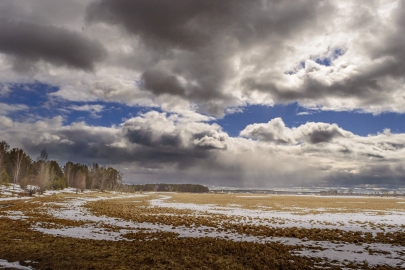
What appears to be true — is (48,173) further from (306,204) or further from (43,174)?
(306,204)

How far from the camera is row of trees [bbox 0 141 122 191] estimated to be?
276 feet

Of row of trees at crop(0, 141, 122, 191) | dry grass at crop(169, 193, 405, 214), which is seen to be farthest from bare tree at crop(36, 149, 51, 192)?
Answer: dry grass at crop(169, 193, 405, 214)

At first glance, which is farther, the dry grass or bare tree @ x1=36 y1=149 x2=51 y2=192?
bare tree @ x1=36 y1=149 x2=51 y2=192

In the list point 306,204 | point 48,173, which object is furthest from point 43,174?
point 306,204

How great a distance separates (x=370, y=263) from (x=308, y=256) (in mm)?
2882

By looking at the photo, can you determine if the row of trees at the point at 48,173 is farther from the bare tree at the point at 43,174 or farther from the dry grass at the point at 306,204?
the dry grass at the point at 306,204

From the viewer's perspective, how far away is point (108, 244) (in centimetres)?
1595

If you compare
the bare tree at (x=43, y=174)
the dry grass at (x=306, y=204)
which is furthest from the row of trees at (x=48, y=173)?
the dry grass at (x=306, y=204)

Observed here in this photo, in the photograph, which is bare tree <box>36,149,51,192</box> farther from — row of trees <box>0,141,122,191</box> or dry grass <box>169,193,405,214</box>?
dry grass <box>169,193,405,214</box>

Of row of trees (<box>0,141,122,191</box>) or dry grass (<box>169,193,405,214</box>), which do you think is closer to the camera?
dry grass (<box>169,193,405,214</box>)

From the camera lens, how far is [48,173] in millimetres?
95812

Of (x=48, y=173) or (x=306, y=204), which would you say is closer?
(x=306, y=204)

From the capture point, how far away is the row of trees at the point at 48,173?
276 ft

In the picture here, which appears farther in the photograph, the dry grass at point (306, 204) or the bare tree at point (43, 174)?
the bare tree at point (43, 174)
